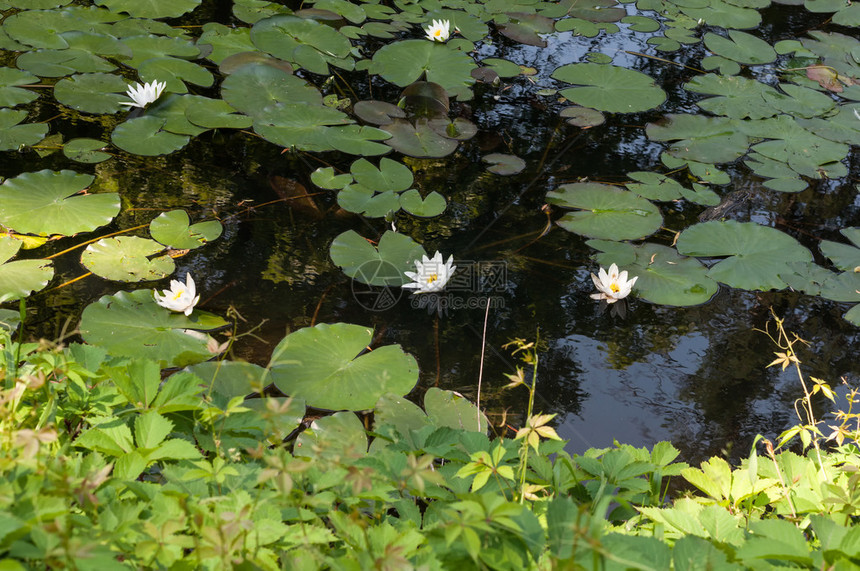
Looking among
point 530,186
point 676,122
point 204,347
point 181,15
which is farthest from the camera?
point 181,15

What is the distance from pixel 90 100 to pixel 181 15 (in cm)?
122

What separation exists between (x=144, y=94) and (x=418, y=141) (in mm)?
1370

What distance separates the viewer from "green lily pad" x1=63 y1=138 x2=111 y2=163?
2885mm

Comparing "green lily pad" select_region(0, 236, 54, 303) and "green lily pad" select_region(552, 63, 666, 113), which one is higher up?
"green lily pad" select_region(552, 63, 666, 113)

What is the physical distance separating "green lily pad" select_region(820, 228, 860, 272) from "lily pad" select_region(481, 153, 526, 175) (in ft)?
4.68

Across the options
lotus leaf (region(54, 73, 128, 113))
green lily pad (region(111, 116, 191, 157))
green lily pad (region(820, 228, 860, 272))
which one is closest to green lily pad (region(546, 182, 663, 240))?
green lily pad (region(820, 228, 860, 272))

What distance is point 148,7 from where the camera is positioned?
4.04 metres

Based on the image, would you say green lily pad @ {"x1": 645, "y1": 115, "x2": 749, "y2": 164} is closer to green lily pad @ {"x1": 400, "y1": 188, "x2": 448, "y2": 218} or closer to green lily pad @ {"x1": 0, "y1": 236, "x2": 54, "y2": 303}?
green lily pad @ {"x1": 400, "y1": 188, "x2": 448, "y2": 218}

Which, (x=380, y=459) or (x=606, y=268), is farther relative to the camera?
(x=606, y=268)

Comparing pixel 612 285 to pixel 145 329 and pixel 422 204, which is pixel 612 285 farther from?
pixel 145 329

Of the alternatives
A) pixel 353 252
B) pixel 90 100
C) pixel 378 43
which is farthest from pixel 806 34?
pixel 90 100

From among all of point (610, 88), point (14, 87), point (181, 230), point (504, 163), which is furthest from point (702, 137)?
point (14, 87)

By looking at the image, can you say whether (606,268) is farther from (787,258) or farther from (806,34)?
(806,34)

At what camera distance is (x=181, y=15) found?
4.09 metres
